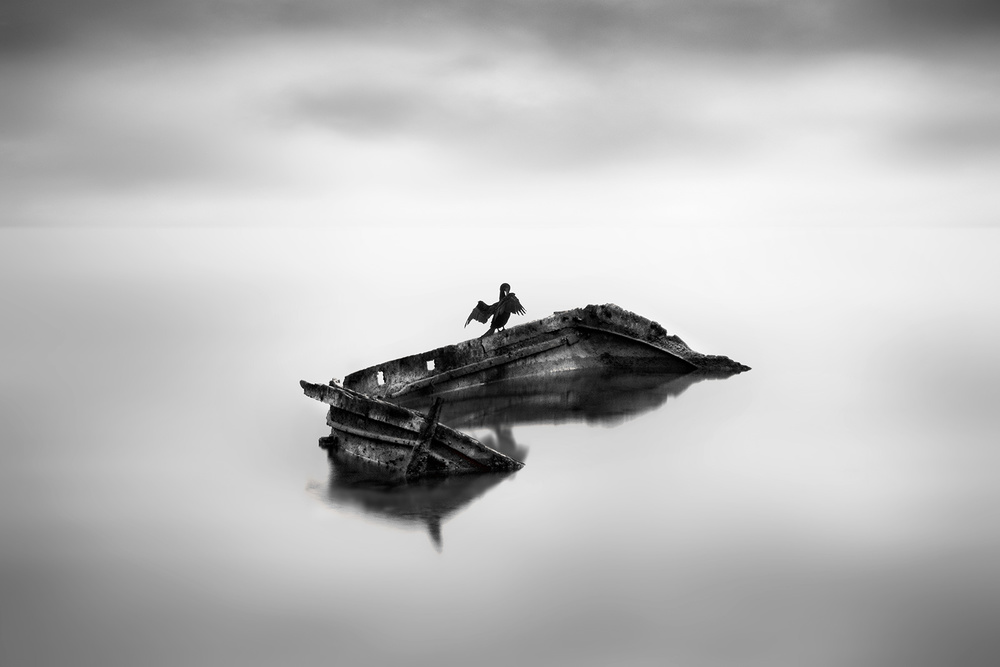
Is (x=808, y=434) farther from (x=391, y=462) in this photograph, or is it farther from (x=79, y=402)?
(x=79, y=402)

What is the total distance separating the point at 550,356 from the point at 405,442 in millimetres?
6029

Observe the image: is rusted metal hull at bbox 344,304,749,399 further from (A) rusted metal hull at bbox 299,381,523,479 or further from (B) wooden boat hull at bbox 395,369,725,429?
(A) rusted metal hull at bbox 299,381,523,479

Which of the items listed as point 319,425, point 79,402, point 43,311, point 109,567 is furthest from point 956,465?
point 43,311

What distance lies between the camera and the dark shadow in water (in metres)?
11.0

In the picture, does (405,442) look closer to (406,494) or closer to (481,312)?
(406,494)

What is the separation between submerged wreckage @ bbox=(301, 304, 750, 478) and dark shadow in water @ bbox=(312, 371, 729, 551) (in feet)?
0.45

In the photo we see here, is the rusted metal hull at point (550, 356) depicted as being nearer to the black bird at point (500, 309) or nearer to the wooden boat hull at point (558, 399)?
the wooden boat hull at point (558, 399)

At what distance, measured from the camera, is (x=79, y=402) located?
17609 mm

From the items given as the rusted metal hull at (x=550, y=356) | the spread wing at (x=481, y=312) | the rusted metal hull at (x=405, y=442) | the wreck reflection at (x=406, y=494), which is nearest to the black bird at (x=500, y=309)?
the spread wing at (x=481, y=312)

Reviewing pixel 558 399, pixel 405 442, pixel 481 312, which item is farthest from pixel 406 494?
pixel 481 312

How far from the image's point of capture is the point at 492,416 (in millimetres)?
15062

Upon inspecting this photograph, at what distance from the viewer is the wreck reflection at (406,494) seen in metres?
10.7

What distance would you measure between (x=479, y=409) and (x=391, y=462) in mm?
3522

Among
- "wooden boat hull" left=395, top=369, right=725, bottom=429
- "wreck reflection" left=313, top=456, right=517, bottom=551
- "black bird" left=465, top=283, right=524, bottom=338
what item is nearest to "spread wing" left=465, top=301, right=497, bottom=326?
"black bird" left=465, top=283, right=524, bottom=338
